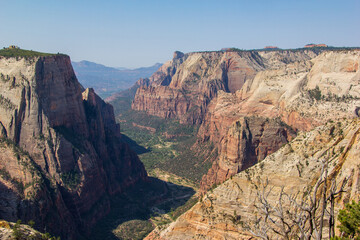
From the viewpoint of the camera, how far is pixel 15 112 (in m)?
69.9

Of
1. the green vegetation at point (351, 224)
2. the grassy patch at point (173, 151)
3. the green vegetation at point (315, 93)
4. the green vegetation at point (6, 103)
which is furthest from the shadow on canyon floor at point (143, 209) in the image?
the green vegetation at point (351, 224)

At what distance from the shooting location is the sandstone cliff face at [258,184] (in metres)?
36.2

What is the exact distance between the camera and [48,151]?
227 feet

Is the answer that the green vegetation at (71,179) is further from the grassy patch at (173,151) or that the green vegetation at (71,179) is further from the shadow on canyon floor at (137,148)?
the shadow on canyon floor at (137,148)

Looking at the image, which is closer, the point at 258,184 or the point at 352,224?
the point at 352,224

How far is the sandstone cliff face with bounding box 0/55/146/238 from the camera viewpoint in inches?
2406

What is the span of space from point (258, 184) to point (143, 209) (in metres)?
54.5

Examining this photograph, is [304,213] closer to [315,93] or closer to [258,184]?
[258,184]

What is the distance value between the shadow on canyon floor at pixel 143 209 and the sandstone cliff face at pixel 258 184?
32220 mm

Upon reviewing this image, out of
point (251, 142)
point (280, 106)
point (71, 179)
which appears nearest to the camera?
point (71, 179)

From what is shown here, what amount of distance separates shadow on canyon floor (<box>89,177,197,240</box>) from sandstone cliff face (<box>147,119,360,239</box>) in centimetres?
3222

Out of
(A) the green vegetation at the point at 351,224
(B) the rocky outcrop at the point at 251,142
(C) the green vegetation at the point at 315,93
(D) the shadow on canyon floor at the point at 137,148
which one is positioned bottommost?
(D) the shadow on canyon floor at the point at 137,148

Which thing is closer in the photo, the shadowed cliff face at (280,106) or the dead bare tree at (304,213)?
the dead bare tree at (304,213)

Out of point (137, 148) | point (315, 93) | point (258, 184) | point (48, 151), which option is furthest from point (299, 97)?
point (137, 148)
